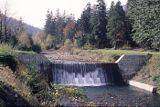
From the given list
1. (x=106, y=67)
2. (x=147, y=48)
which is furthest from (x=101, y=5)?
(x=106, y=67)

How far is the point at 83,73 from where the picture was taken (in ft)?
109

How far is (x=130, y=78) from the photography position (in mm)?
33625

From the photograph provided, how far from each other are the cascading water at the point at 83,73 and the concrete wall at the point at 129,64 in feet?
2.31

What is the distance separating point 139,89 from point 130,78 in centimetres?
399

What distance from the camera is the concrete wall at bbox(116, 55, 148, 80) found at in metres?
33.9

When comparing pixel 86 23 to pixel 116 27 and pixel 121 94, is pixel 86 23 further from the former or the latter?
pixel 121 94

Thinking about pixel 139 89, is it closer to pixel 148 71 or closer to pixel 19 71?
pixel 148 71

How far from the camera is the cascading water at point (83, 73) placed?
32.4 m

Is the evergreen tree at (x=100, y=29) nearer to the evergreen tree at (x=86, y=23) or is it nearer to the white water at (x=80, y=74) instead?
the evergreen tree at (x=86, y=23)

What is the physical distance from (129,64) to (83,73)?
4.23 m

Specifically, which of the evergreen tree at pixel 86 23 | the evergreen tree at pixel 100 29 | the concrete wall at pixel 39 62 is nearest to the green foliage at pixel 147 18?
the concrete wall at pixel 39 62

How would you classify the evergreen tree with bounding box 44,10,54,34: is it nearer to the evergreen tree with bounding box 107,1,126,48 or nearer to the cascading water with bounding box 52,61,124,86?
the evergreen tree with bounding box 107,1,126,48

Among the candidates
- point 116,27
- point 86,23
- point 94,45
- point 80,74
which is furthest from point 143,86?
point 86,23

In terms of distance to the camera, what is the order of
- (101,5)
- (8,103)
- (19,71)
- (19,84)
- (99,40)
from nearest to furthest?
(8,103) → (19,84) → (19,71) → (99,40) → (101,5)
